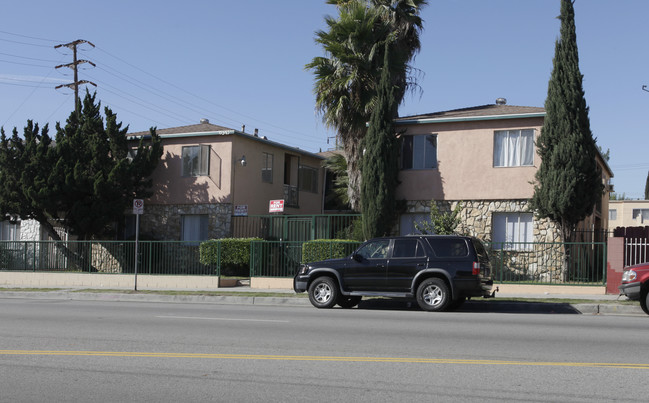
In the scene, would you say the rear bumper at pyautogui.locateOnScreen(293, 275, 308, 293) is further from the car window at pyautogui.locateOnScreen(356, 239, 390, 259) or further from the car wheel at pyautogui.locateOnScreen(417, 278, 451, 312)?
the car wheel at pyautogui.locateOnScreen(417, 278, 451, 312)

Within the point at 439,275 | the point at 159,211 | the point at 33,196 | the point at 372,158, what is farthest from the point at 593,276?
the point at 33,196

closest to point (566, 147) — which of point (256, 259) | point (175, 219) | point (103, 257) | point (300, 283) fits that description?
point (300, 283)

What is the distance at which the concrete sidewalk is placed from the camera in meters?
16.0

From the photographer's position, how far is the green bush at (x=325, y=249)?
22484mm

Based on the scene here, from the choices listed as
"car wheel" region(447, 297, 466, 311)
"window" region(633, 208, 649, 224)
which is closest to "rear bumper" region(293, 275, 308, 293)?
"car wheel" region(447, 297, 466, 311)

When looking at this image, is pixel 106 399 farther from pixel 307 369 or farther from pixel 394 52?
pixel 394 52

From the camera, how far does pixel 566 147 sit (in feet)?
70.5

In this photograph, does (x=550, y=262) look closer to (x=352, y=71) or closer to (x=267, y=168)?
(x=352, y=71)

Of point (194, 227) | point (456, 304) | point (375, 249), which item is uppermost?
point (194, 227)

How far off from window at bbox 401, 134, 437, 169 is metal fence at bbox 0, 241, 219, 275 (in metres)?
8.07

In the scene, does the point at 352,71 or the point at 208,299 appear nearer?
the point at 208,299

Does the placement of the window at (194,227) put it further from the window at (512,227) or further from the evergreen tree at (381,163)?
the window at (512,227)

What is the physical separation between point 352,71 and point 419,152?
4293mm

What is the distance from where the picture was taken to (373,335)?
10961 millimetres
